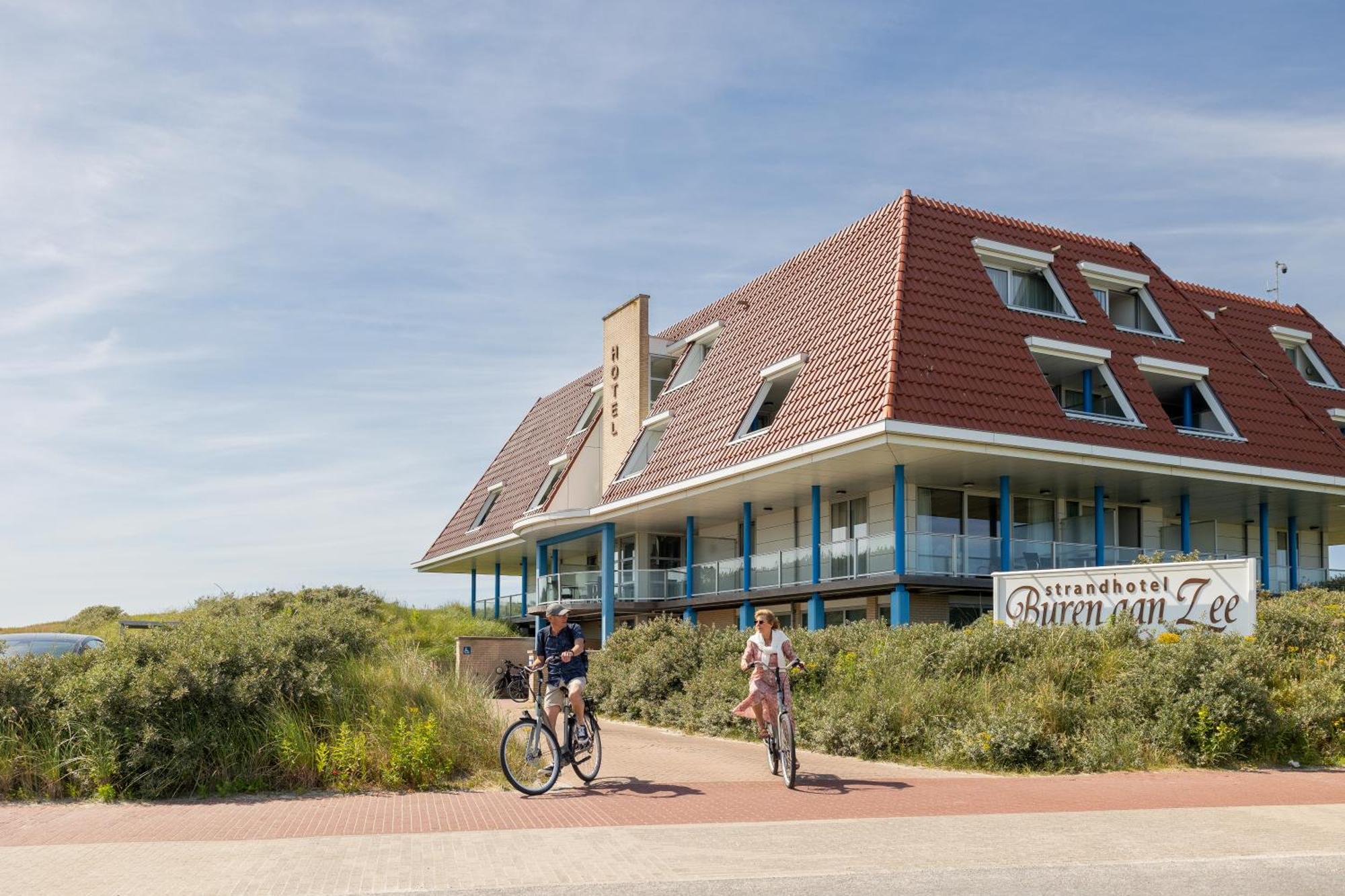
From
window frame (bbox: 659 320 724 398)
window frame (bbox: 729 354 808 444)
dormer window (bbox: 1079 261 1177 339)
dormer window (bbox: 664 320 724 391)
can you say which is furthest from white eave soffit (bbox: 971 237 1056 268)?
dormer window (bbox: 664 320 724 391)

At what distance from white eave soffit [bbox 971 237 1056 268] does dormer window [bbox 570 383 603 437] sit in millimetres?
15763

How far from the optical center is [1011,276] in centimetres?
3112

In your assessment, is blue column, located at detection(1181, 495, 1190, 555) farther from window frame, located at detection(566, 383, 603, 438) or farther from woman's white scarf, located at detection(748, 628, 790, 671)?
woman's white scarf, located at detection(748, 628, 790, 671)

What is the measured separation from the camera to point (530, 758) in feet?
41.8

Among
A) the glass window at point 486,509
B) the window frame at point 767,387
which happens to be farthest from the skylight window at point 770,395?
the glass window at point 486,509

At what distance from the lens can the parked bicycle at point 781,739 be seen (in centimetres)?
1309

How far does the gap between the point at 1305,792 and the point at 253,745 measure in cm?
1092

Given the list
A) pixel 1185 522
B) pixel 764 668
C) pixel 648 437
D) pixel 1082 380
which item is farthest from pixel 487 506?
pixel 764 668

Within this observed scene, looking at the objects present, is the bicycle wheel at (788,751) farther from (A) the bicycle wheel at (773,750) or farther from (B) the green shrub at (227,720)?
(B) the green shrub at (227,720)

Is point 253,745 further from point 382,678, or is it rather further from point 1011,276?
point 1011,276

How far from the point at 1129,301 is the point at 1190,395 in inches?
120

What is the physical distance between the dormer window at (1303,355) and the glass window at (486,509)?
2801 cm

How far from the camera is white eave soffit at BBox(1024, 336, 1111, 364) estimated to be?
2862cm

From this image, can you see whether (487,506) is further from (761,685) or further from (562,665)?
(562,665)
